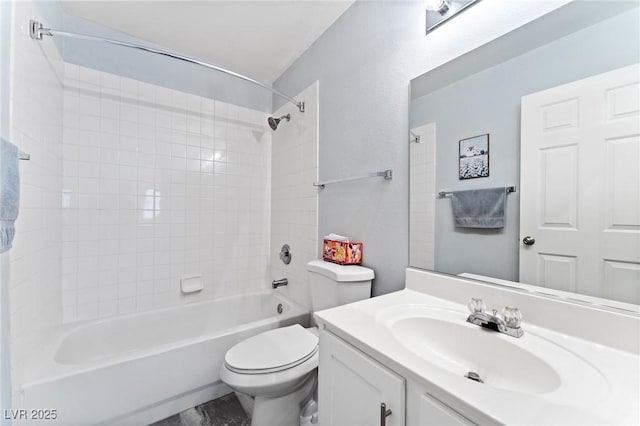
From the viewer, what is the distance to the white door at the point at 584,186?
2.14ft

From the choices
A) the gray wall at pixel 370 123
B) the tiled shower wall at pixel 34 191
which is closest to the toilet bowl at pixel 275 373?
the gray wall at pixel 370 123

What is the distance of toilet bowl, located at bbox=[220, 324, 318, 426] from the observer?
1121mm

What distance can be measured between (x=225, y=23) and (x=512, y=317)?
2160 mm

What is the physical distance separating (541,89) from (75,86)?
247 cm

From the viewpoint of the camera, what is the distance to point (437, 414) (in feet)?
1.73

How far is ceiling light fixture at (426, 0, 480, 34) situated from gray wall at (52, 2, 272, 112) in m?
1.48

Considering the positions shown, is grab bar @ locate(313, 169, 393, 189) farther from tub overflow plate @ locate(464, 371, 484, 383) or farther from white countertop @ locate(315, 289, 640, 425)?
tub overflow plate @ locate(464, 371, 484, 383)

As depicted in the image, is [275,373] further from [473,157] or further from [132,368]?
[473,157]

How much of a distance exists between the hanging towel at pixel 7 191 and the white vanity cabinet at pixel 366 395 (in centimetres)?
99

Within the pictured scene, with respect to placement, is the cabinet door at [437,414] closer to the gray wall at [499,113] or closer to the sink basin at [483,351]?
the sink basin at [483,351]

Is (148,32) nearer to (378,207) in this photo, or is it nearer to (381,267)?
(378,207)

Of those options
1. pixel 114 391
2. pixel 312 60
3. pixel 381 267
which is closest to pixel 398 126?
pixel 381 267

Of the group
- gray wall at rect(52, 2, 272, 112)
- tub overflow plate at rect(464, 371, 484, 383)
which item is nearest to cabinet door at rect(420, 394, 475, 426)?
tub overflow plate at rect(464, 371, 484, 383)

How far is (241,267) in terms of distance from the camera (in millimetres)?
2320
